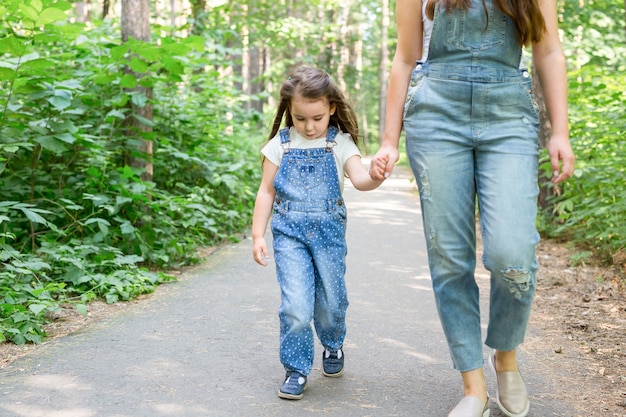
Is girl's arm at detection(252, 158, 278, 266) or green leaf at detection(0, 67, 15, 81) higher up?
green leaf at detection(0, 67, 15, 81)

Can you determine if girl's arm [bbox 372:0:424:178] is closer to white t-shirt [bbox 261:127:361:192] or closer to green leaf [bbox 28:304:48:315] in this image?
white t-shirt [bbox 261:127:361:192]

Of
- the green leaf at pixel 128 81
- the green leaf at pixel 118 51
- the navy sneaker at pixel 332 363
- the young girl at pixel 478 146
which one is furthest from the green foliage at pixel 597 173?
the green leaf at pixel 118 51

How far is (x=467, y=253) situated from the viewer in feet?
9.69

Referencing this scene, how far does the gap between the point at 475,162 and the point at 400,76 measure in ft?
1.63

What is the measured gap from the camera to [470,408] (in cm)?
295

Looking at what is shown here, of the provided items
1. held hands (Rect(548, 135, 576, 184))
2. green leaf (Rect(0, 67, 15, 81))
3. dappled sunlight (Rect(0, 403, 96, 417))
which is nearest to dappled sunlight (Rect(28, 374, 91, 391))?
dappled sunlight (Rect(0, 403, 96, 417))

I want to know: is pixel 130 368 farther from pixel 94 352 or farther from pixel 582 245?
pixel 582 245

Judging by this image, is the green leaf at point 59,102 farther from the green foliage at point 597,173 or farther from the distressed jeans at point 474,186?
the green foliage at point 597,173

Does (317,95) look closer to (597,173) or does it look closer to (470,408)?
(470,408)

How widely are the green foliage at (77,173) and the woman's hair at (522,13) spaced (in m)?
3.06

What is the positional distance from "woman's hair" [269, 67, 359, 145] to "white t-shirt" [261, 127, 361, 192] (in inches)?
2.6

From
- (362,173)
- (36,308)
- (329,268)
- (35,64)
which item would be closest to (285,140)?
(362,173)

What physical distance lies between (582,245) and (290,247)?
5218mm

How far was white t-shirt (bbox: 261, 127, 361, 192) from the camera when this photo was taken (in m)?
3.56
